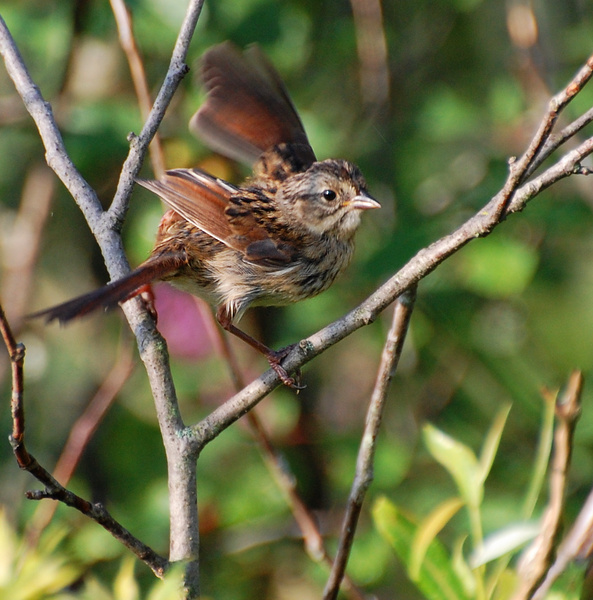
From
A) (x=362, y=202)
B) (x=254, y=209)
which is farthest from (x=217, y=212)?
(x=362, y=202)

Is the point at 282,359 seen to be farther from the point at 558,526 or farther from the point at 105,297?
the point at 558,526

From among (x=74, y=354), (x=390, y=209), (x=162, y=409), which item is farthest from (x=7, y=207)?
(x=162, y=409)

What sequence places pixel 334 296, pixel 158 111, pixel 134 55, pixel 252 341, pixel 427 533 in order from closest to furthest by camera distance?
Result: pixel 427 533
pixel 158 111
pixel 134 55
pixel 252 341
pixel 334 296

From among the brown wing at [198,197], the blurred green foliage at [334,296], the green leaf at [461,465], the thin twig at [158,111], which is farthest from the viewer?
the blurred green foliage at [334,296]

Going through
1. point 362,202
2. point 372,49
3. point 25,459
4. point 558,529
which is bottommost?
point 558,529

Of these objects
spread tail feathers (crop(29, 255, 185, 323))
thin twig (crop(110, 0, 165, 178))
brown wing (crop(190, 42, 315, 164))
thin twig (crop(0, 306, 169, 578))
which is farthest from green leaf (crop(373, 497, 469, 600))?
brown wing (crop(190, 42, 315, 164))

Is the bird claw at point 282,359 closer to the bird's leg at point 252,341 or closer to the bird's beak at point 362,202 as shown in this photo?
the bird's leg at point 252,341

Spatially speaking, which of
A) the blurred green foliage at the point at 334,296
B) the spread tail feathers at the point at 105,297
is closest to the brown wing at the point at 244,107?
the blurred green foliage at the point at 334,296

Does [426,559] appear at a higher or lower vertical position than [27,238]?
lower

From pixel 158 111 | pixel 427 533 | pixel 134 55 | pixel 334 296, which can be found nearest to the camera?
pixel 427 533
